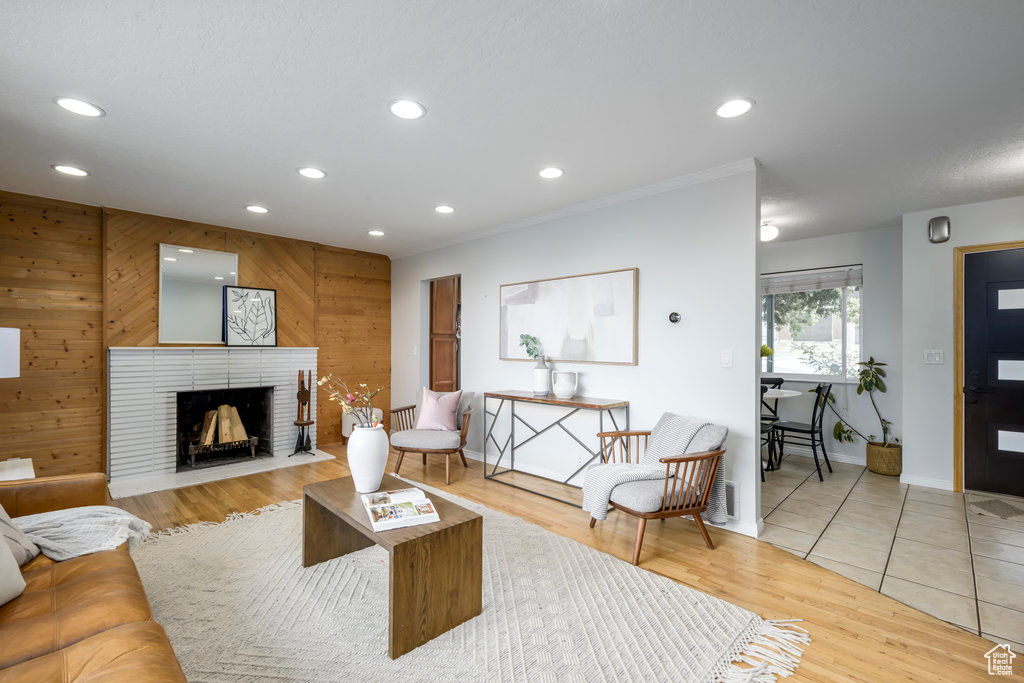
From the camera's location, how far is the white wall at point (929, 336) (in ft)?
13.3

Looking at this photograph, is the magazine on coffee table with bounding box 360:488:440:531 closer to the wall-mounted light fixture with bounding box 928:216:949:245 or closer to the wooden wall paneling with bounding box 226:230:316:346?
the wooden wall paneling with bounding box 226:230:316:346

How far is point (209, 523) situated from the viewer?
3.23m

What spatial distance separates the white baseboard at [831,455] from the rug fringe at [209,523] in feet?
16.7

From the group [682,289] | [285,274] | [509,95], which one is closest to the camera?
[509,95]

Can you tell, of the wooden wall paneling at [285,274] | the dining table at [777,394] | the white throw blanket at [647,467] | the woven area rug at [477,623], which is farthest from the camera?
the wooden wall paneling at [285,274]

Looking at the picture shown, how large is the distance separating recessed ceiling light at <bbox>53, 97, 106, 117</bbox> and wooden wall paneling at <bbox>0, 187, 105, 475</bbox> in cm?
231

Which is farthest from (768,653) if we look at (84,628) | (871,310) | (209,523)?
(871,310)

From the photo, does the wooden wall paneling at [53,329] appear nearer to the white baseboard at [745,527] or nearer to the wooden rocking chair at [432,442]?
the wooden rocking chair at [432,442]

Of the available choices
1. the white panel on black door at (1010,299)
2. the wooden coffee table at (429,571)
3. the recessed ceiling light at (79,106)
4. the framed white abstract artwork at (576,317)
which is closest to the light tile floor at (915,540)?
the white panel on black door at (1010,299)

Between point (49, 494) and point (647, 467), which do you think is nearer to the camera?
point (49, 494)

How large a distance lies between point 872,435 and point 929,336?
1.22 meters

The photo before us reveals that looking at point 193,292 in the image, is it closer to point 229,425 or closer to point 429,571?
point 229,425

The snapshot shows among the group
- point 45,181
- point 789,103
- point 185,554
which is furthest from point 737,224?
point 45,181

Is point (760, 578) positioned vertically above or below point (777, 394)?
below
